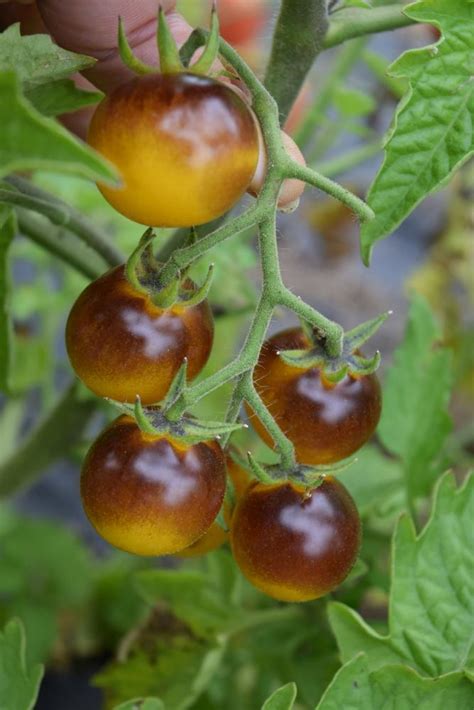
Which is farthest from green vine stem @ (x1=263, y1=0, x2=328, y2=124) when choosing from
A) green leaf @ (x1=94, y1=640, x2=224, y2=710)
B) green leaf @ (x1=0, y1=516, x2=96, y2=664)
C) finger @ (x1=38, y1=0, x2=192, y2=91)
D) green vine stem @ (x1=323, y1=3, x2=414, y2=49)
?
green leaf @ (x1=0, y1=516, x2=96, y2=664)

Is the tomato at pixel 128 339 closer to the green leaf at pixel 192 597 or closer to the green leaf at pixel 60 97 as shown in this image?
the green leaf at pixel 60 97

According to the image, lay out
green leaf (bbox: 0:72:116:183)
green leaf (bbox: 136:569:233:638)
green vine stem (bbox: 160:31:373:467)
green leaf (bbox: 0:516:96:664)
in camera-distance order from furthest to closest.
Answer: green leaf (bbox: 0:516:96:664) → green leaf (bbox: 136:569:233:638) → green vine stem (bbox: 160:31:373:467) → green leaf (bbox: 0:72:116:183)

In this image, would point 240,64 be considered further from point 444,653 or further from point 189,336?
point 444,653

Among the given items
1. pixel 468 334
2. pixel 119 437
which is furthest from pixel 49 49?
pixel 468 334

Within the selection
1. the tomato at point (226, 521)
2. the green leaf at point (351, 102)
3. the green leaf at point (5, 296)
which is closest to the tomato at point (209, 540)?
the tomato at point (226, 521)

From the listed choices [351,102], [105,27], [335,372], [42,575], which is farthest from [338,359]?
[42,575]

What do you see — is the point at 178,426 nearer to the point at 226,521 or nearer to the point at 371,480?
the point at 226,521

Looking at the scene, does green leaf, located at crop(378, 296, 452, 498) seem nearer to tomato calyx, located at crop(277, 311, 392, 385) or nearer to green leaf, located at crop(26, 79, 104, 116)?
tomato calyx, located at crop(277, 311, 392, 385)
